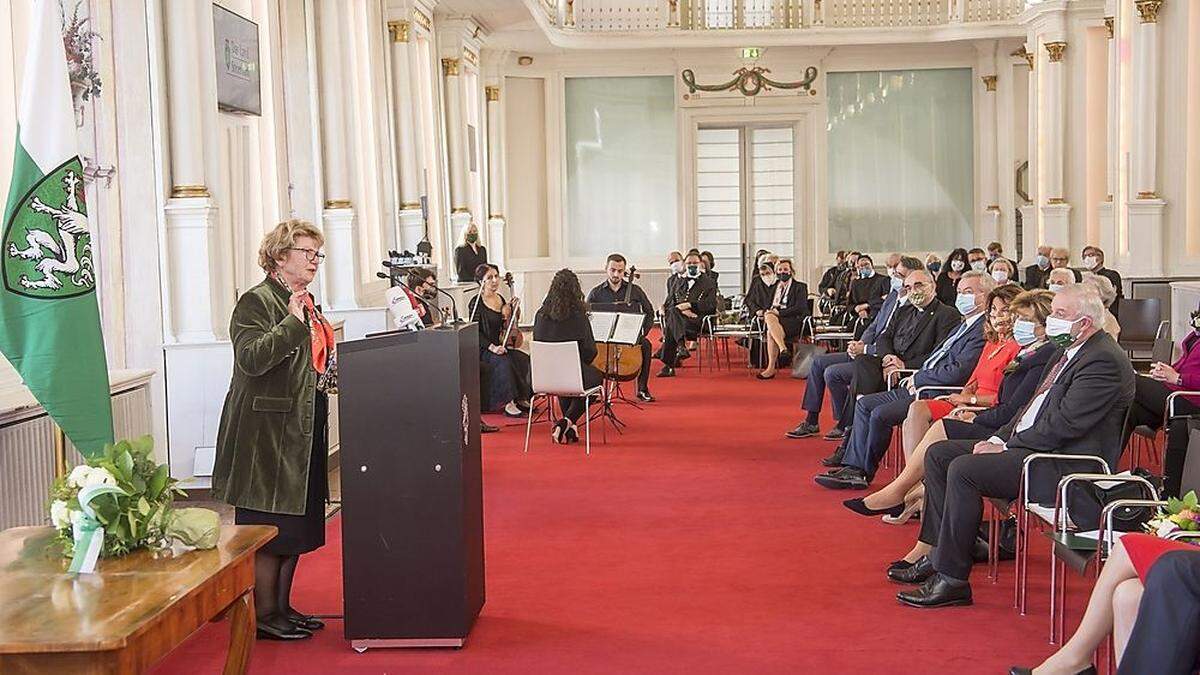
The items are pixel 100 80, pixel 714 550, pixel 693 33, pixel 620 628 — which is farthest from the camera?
pixel 693 33

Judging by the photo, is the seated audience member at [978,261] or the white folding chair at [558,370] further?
the seated audience member at [978,261]

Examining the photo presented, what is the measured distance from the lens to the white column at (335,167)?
11922 millimetres

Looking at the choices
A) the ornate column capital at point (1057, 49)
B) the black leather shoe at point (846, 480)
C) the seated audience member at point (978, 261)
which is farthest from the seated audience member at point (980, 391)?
the ornate column capital at point (1057, 49)

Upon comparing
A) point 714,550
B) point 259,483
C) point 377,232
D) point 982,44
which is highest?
point 982,44

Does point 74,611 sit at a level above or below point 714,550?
above

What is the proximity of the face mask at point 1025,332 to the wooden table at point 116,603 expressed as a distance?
420 centimetres

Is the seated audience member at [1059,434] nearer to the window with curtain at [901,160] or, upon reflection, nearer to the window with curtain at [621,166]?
the window with curtain at [901,160]

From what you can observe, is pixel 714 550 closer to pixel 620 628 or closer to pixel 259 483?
pixel 620 628

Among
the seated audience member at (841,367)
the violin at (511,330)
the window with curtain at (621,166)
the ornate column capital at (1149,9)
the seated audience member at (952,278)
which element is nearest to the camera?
the seated audience member at (841,367)

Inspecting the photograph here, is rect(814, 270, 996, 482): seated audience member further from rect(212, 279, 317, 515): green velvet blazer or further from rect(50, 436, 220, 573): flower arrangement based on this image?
rect(50, 436, 220, 573): flower arrangement

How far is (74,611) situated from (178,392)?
207 inches

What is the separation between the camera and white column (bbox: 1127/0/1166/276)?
14.6 meters

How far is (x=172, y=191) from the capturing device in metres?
8.37

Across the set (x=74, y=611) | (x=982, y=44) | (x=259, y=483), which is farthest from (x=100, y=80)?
(x=982, y=44)
